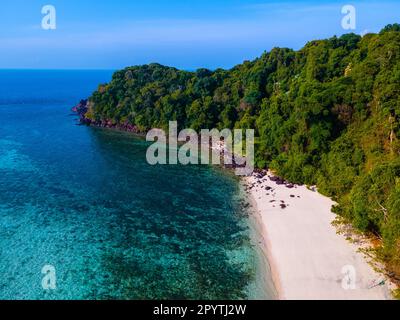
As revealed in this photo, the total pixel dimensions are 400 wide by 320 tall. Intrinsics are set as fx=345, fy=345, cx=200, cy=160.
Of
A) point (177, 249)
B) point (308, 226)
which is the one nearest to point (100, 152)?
point (177, 249)

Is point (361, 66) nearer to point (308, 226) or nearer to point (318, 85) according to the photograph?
point (318, 85)

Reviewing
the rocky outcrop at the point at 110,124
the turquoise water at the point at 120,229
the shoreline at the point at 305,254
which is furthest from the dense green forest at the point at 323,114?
the turquoise water at the point at 120,229

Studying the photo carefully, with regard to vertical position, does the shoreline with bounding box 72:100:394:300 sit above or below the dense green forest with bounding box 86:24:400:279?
below

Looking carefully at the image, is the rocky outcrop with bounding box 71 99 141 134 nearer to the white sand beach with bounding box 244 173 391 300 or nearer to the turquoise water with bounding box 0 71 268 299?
the turquoise water with bounding box 0 71 268 299

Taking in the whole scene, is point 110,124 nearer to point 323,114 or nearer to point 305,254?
point 323,114

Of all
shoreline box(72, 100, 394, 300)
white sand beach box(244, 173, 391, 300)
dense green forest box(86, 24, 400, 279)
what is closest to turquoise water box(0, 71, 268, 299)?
shoreline box(72, 100, 394, 300)

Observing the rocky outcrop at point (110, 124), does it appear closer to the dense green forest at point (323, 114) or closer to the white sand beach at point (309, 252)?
the dense green forest at point (323, 114)
